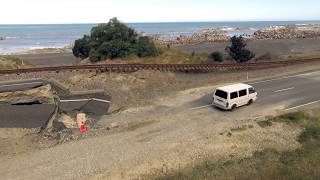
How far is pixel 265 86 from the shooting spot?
1300 inches

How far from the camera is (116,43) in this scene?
39844 millimetres

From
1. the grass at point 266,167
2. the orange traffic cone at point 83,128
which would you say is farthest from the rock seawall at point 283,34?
the grass at point 266,167

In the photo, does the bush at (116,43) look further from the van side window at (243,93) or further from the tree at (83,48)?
the van side window at (243,93)

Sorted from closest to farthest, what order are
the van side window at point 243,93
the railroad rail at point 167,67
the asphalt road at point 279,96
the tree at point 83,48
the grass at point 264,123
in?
the grass at point 264,123 → the van side window at point 243,93 → the asphalt road at point 279,96 → the railroad rail at point 167,67 → the tree at point 83,48

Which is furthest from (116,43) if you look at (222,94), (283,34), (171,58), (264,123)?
(283,34)

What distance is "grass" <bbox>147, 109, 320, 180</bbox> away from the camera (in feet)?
51.6

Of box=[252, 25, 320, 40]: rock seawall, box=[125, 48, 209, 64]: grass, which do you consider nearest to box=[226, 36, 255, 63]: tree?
box=[125, 48, 209, 64]: grass

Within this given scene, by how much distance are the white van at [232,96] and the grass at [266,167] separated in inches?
229

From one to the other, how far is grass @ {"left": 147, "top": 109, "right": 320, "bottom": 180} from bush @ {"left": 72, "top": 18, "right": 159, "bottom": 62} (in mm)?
22582

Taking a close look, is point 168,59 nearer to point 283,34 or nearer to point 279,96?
point 279,96

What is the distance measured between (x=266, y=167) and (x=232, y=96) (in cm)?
983

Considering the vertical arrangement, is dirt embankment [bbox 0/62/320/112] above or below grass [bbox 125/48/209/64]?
below

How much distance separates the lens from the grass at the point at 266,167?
15.7 meters

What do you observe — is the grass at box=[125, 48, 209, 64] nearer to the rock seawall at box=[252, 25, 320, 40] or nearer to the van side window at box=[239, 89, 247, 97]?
the van side window at box=[239, 89, 247, 97]
